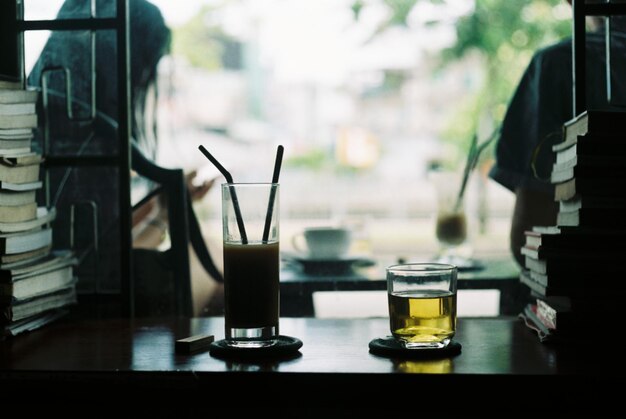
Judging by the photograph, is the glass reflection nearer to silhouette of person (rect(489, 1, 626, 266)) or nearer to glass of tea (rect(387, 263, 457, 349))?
glass of tea (rect(387, 263, 457, 349))

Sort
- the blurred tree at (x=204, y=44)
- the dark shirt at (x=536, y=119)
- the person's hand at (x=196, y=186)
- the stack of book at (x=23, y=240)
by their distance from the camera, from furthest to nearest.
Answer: the blurred tree at (x=204, y=44) < the person's hand at (x=196, y=186) < the dark shirt at (x=536, y=119) < the stack of book at (x=23, y=240)

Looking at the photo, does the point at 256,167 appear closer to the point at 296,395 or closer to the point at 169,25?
the point at 169,25

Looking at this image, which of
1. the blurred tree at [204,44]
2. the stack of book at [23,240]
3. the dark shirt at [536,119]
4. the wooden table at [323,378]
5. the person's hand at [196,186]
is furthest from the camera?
the blurred tree at [204,44]

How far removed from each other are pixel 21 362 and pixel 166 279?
2.35 feet

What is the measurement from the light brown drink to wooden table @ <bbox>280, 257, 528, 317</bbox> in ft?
2.53

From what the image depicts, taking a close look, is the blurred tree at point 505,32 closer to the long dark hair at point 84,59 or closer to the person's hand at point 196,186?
the person's hand at point 196,186

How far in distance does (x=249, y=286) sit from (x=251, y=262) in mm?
36

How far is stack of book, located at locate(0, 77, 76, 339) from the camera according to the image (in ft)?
4.60

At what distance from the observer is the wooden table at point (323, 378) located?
105 cm

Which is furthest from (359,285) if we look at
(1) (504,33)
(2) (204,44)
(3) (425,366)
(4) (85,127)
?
(2) (204,44)

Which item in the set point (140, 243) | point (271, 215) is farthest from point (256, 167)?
point (271, 215)

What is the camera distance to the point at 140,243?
192 cm

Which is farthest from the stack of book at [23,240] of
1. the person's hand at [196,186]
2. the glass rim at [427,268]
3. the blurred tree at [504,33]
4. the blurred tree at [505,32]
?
the blurred tree at [505,32]

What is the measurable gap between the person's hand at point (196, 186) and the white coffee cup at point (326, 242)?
0.96 feet
